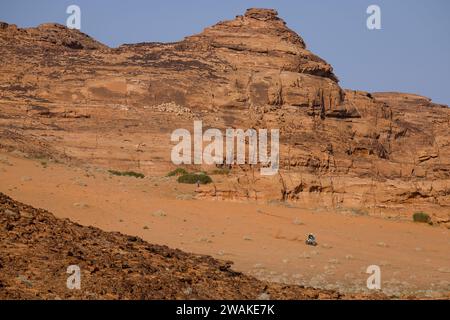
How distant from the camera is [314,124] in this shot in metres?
58.2

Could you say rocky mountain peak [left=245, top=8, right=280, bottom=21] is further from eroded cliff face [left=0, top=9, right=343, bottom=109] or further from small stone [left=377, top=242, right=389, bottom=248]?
small stone [left=377, top=242, right=389, bottom=248]

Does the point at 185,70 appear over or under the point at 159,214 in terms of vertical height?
over

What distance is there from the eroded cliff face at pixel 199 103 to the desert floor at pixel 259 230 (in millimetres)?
11934

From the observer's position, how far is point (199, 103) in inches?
2333

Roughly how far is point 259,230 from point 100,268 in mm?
13389

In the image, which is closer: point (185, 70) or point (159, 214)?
point (159, 214)

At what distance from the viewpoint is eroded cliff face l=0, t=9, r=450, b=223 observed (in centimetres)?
4829

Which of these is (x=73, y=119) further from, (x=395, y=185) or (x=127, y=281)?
(x=127, y=281)

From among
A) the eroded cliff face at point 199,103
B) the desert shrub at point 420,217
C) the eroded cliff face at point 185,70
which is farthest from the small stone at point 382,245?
the eroded cliff face at point 185,70

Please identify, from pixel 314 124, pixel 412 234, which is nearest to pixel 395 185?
pixel 412 234

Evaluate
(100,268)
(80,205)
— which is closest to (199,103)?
(80,205)

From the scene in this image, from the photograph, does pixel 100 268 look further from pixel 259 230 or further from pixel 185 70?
pixel 185 70

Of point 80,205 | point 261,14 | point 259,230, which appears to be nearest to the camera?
point 259,230

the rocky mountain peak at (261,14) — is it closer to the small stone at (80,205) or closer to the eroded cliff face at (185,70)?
the eroded cliff face at (185,70)
